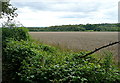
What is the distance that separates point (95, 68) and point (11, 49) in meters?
3.10

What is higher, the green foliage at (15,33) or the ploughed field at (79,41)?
the green foliage at (15,33)

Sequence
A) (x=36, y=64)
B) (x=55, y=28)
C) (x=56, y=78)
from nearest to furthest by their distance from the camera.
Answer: (x=56, y=78) < (x=36, y=64) < (x=55, y=28)

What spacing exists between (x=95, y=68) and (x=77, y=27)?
160ft

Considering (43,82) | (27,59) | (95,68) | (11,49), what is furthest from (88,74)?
(11,49)

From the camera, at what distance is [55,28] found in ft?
186

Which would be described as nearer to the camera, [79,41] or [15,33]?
[15,33]

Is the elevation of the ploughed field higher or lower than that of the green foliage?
lower

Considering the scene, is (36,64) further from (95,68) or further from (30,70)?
(95,68)

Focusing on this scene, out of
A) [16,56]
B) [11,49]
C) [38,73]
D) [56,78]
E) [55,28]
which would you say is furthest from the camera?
[55,28]

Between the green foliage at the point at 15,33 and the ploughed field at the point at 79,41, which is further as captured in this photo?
the ploughed field at the point at 79,41

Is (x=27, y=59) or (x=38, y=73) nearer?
(x=38, y=73)

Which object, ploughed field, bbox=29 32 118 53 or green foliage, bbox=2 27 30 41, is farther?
ploughed field, bbox=29 32 118 53

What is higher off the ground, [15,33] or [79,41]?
[15,33]

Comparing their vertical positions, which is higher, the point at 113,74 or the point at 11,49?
the point at 11,49
